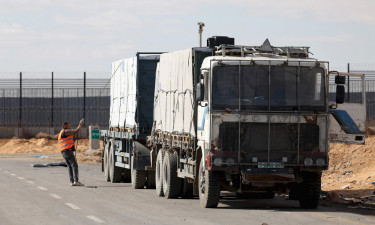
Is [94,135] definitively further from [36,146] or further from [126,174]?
[126,174]

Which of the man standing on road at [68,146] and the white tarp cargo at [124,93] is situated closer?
the white tarp cargo at [124,93]

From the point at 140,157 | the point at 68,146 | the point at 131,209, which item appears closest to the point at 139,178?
the point at 140,157

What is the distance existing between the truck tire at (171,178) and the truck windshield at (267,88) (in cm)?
352

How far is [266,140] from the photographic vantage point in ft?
57.4

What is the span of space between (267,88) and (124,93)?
941cm

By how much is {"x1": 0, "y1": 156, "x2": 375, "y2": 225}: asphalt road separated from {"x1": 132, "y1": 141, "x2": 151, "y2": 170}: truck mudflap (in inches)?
27.1

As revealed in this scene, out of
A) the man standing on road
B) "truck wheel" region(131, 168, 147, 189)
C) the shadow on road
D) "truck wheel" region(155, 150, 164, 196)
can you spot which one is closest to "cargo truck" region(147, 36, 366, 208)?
the shadow on road

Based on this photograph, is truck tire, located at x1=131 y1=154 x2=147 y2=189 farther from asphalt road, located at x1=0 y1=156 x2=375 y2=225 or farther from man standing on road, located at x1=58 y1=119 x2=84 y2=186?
man standing on road, located at x1=58 y1=119 x2=84 y2=186

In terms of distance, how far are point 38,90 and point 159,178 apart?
106 ft

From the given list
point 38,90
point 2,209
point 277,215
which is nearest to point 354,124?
point 277,215

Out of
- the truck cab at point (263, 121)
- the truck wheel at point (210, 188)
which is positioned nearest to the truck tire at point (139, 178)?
the truck wheel at point (210, 188)

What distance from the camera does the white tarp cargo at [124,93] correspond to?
25.1 meters

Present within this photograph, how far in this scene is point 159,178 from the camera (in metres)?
21.8

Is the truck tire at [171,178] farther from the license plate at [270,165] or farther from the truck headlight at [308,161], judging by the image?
the truck headlight at [308,161]
